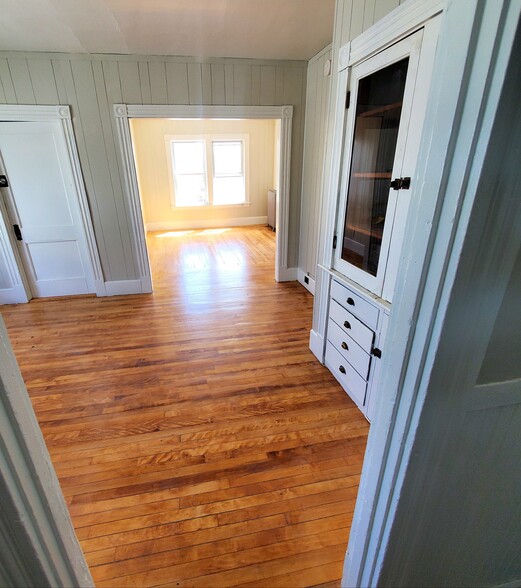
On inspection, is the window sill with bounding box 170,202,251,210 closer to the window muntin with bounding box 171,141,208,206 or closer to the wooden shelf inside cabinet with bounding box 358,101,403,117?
the window muntin with bounding box 171,141,208,206

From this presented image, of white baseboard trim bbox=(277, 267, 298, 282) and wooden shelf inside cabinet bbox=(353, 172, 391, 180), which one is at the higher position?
wooden shelf inside cabinet bbox=(353, 172, 391, 180)

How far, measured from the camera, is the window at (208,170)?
7.25 m

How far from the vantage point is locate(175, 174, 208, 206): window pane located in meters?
7.48

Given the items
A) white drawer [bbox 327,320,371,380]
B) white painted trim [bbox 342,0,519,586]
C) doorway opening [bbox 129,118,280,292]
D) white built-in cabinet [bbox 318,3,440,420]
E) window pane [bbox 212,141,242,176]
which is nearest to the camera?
white painted trim [bbox 342,0,519,586]

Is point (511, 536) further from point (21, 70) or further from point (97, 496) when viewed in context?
point (21, 70)

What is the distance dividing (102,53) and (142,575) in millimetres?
4103

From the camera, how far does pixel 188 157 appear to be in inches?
288

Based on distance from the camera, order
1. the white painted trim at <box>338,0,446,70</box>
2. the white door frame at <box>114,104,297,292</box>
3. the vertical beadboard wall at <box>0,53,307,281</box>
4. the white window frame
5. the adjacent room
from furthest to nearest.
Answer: the white window frame, the white door frame at <box>114,104,297,292</box>, the vertical beadboard wall at <box>0,53,307,281</box>, the white painted trim at <box>338,0,446,70</box>, the adjacent room

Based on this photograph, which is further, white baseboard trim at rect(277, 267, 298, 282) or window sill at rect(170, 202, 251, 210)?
window sill at rect(170, 202, 251, 210)

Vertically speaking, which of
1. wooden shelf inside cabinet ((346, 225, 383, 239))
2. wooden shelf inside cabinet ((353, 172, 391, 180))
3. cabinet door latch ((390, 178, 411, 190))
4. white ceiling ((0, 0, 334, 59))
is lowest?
wooden shelf inside cabinet ((346, 225, 383, 239))

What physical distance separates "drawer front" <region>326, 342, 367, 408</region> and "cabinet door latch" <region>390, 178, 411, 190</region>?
1175mm

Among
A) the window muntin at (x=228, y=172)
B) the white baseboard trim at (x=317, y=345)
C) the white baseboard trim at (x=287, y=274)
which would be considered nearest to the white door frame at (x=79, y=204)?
the white baseboard trim at (x=287, y=274)

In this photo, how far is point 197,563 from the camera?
1.29 meters

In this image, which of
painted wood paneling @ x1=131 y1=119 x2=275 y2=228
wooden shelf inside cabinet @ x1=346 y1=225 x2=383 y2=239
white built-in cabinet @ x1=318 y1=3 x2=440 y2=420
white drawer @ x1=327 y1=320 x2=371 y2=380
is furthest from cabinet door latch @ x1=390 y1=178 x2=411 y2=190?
painted wood paneling @ x1=131 y1=119 x2=275 y2=228
